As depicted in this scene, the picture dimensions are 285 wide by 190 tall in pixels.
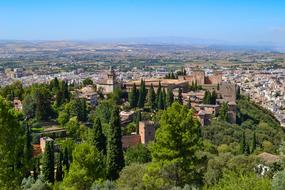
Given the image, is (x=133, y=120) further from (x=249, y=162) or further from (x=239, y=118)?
(x=249, y=162)

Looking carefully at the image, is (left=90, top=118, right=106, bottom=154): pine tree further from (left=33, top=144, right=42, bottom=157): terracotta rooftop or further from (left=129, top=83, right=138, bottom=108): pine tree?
(left=129, top=83, right=138, bottom=108): pine tree

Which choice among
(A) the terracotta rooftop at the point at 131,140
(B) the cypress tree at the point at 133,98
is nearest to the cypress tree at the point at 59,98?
(B) the cypress tree at the point at 133,98

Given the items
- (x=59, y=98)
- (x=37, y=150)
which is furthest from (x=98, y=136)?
(x=59, y=98)

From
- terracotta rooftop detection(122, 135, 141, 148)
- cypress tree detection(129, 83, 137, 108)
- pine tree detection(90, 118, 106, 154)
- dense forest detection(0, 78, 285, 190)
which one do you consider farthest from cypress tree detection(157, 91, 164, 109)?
pine tree detection(90, 118, 106, 154)

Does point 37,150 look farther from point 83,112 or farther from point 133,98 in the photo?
point 133,98

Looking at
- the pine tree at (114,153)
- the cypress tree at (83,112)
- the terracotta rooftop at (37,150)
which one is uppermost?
the pine tree at (114,153)

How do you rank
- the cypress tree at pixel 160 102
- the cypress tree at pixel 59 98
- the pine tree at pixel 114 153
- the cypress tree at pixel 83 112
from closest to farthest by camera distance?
the pine tree at pixel 114 153
the cypress tree at pixel 83 112
the cypress tree at pixel 59 98
the cypress tree at pixel 160 102

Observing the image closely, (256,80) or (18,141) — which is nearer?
(18,141)

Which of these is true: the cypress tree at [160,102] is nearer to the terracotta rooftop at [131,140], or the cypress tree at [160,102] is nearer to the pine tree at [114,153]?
the terracotta rooftop at [131,140]

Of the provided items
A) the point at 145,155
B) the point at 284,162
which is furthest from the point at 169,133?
the point at 145,155
